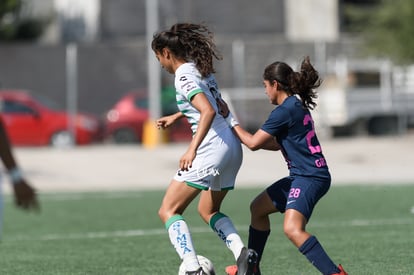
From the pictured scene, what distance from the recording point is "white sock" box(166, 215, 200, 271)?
24.9 feet

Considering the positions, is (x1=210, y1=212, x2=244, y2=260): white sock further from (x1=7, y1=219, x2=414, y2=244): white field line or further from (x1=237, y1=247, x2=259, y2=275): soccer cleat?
(x1=7, y1=219, x2=414, y2=244): white field line

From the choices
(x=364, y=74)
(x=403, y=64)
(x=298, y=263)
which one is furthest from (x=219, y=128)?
(x=364, y=74)

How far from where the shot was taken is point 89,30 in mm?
40812

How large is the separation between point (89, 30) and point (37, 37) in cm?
217

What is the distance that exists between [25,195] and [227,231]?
230 centimetres

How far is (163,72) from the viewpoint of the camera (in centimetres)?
3538

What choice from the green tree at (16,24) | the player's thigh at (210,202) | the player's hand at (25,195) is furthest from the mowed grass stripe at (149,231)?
the green tree at (16,24)

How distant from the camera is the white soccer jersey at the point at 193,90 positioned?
7582 millimetres

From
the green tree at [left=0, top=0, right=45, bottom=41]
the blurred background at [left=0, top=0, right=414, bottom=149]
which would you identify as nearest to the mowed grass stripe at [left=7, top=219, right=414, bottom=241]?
the blurred background at [left=0, top=0, right=414, bottom=149]

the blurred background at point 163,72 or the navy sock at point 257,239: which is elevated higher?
the navy sock at point 257,239

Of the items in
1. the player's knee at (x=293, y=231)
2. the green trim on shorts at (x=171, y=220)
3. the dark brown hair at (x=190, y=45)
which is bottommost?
the player's knee at (x=293, y=231)

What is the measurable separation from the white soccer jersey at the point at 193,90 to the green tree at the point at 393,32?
2318cm

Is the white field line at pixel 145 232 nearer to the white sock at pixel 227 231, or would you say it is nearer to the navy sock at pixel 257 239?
the navy sock at pixel 257 239

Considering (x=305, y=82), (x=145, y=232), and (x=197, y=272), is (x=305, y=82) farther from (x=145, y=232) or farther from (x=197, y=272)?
(x=145, y=232)
